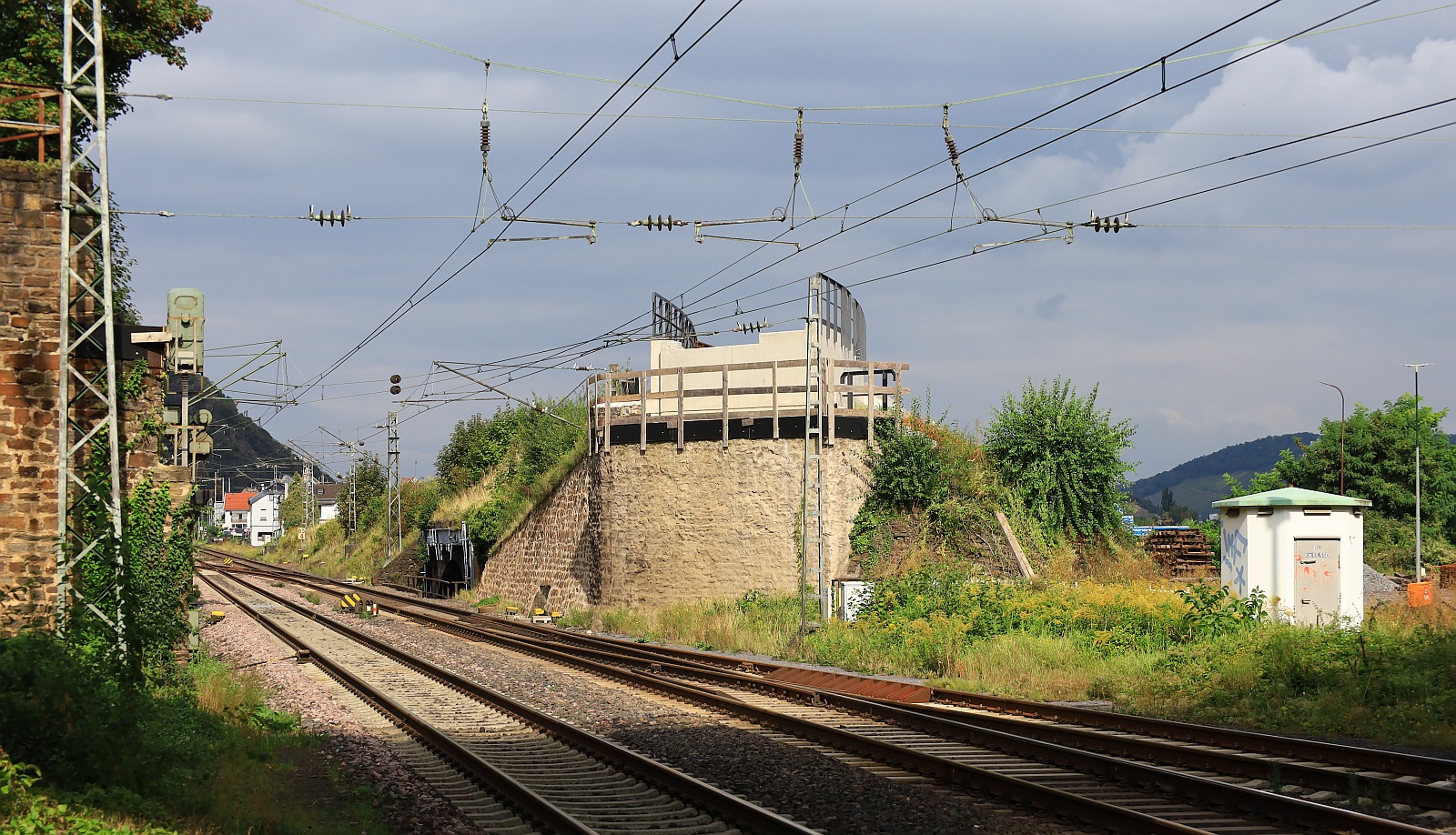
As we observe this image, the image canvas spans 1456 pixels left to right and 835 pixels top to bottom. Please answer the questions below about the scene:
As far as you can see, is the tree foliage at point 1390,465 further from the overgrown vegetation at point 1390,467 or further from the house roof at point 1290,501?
the house roof at point 1290,501

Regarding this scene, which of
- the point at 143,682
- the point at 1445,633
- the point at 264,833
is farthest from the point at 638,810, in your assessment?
the point at 1445,633

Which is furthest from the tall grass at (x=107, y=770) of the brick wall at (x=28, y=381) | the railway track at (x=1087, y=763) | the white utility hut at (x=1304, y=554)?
the white utility hut at (x=1304, y=554)

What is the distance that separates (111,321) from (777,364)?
18272 millimetres

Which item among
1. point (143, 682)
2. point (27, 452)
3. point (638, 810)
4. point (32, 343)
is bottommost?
point (638, 810)

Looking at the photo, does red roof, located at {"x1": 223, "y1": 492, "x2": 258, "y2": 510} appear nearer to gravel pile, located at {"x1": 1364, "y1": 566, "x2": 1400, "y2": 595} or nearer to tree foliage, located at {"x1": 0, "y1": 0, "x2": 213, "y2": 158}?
tree foliage, located at {"x1": 0, "y1": 0, "x2": 213, "y2": 158}

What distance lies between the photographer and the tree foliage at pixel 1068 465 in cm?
2973

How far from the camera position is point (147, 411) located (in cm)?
1650

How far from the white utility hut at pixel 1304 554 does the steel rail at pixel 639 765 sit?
1200cm

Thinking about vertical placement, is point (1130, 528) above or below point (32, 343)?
below

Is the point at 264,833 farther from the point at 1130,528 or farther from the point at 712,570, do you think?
the point at 1130,528

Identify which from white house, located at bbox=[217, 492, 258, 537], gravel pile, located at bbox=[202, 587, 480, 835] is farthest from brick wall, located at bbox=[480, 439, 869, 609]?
white house, located at bbox=[217, 492, 258, 537]

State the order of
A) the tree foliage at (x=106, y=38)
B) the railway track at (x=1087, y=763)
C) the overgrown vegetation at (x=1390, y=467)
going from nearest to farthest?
the railway track at (x=1087, y=763) → the tree foliage at (x=106, y=38) → the overgrown vegetation at (x=1390, y=467)

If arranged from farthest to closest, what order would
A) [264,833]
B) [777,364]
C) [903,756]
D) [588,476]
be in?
[588,476] < [777,364] < [903,756] < [264,833]

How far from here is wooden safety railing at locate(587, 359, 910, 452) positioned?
30.2m
